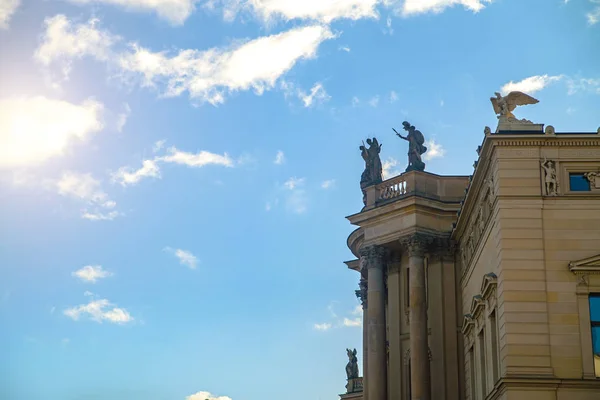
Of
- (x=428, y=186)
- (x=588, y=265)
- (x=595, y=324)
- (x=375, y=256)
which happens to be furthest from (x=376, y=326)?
(x=588, y=265)

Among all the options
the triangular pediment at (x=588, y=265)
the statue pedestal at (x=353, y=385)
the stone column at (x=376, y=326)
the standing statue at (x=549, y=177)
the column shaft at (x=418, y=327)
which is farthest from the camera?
the statue pedestal at (x=353, y=385)

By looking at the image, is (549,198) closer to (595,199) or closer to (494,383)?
(595,199)

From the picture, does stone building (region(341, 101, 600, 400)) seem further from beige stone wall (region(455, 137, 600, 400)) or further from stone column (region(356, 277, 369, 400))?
stone column (region(356, 277, 369, 400))

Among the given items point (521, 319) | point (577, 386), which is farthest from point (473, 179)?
point (577, 386)

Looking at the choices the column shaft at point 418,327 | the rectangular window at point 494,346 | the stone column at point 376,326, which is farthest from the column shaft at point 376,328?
the rectangular window at point 494,346

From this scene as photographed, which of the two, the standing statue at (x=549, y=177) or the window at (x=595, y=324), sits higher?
the standing statue at (x=549, y=177)

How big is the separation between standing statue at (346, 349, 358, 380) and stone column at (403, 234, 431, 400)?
22796 millimetres

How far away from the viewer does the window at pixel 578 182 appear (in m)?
36.5

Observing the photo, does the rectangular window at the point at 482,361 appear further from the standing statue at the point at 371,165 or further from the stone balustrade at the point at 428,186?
the standing statue at the point at 371,165

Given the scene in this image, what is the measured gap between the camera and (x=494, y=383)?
37875 millimetres

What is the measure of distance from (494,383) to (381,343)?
17097 mm

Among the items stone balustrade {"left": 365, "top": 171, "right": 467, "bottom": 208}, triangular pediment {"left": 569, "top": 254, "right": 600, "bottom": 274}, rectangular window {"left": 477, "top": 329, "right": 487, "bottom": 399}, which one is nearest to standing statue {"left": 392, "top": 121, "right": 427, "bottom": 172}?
stone balustrade {"left": 365, "top": 171, "right": 467, "bottom": 208}

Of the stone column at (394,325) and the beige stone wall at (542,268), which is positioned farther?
the stone column at (394,325)

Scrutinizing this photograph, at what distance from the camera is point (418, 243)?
5306 cm
